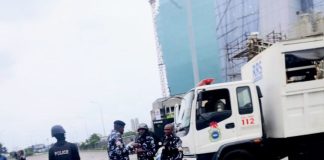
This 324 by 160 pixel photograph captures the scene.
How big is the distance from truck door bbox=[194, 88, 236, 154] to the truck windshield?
0.78 ft

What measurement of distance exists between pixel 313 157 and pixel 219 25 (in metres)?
30.4

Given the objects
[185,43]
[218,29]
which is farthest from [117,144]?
[185,43]

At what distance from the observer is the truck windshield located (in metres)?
8.29

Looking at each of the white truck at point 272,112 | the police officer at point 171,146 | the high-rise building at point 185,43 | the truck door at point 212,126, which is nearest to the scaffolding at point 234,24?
the high-rise building at point 185,43

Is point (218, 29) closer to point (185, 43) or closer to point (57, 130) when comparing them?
point (185, 43)

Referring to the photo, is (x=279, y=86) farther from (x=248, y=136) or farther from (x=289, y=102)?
(x=248, y=136)

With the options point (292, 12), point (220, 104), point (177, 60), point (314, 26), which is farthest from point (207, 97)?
point (177, 60)

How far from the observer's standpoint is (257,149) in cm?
825

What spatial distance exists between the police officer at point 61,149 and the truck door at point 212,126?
2904 millimetres

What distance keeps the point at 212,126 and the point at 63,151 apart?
3248mm

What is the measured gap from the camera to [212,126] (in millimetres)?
8109

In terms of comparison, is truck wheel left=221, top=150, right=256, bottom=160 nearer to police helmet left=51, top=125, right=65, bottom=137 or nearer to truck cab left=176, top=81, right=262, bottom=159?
truck cab left=176, top=81, right=262, bottom=159

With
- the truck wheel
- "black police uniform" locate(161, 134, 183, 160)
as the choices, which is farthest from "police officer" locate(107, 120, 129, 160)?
the truck wheel

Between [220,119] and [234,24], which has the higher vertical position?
[234,24]
